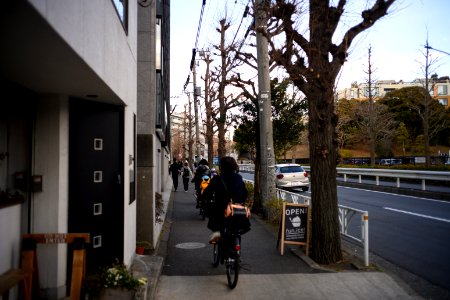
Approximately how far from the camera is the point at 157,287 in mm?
5750

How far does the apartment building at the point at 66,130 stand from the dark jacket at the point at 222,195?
4.27 feet

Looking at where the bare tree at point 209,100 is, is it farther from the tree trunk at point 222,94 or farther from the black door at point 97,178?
the black door at point 97,178

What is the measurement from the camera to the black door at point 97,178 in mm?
5203

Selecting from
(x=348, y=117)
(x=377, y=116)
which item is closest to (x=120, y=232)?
(x=377, y=116)

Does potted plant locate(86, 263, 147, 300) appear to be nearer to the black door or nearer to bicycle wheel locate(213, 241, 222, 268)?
the black door

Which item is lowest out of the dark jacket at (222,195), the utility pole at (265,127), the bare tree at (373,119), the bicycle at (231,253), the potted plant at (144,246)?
the potted plant at (144,246)

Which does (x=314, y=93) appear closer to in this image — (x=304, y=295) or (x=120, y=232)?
(x=304, y=295)

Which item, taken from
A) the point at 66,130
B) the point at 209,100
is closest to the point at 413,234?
the point at 66,130

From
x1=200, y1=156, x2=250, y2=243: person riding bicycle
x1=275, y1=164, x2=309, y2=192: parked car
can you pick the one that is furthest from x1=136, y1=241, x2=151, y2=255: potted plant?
x1=275, y1=164, x2=309, y2=192: parked car

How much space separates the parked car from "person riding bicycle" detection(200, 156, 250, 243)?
16026 millimetres

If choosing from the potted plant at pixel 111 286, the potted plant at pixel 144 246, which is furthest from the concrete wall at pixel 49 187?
the potted plant at pixel 144 246

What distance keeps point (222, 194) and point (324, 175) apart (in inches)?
80.4

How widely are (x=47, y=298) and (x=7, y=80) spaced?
8.30 ft

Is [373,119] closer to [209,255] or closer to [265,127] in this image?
[265,127]
